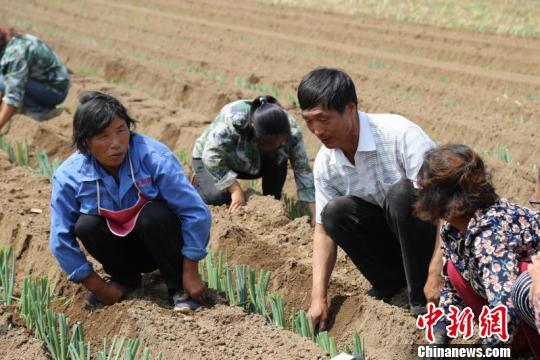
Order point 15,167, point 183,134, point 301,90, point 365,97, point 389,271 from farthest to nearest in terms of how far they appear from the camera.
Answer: point 365,97 → point 183,134 → point 15,167 → point 389,271 → point 301,90

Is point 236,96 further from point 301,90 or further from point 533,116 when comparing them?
point 301,90

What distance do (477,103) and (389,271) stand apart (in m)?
4.58

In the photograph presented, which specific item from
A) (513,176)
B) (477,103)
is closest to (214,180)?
(513,176)

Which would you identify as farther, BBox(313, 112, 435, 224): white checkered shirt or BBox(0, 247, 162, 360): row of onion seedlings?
BBox(313, 112, 435, 224): white checkered shirt

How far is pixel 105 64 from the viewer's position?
32.3 ft

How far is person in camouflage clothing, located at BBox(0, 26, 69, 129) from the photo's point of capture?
262 inches

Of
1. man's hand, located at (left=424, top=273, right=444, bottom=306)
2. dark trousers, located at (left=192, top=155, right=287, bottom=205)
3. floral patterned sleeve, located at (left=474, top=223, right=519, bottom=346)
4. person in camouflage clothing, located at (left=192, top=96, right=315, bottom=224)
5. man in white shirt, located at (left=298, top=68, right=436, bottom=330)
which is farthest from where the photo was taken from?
dark trousers, located at (left=192, top=155, right=287, bottom=205)

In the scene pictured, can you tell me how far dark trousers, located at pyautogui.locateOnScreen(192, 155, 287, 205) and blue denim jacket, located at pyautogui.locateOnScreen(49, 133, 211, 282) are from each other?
1.56m

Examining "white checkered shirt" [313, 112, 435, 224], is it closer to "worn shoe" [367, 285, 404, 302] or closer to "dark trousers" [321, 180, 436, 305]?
"dark trousers" [321, 180, 436, 305]

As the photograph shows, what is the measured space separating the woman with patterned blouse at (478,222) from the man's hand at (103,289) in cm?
147

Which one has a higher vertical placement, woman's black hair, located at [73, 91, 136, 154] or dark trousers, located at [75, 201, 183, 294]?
woman's black hair, located at [73, 91, 136, 154]

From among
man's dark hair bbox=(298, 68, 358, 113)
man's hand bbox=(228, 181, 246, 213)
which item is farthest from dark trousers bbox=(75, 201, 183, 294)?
man's hand bbox=(228, 181, 246, 213)

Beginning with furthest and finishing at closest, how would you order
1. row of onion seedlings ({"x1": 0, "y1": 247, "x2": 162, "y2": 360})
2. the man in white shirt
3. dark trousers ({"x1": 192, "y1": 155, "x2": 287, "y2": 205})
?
dark trousers ({"x1": 192, "y1": 155, "x2": 287, "y2": 205}) → the man in white shirt → row of onion seedlings ({"x1": 0, "y1": 247, "x2": 162, "y2": 360})

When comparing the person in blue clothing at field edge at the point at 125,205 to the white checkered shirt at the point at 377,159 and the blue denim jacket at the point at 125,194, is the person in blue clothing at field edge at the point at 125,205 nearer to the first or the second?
the blue denim jacket at the point at 125,194
